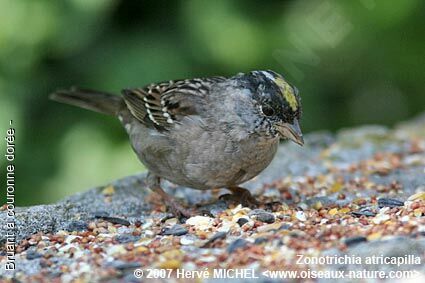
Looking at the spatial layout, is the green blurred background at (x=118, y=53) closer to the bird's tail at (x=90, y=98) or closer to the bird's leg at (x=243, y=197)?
the bird's tail at (x=90, y=98)

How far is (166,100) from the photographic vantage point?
4.79 meters

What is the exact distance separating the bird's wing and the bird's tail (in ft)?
0.73

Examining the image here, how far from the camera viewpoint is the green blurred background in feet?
19.1

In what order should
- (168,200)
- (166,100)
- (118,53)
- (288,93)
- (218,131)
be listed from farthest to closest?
(118,53) → (166,100) → (168,200) → (218,131) → (288,93)

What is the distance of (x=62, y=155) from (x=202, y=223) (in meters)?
2.22

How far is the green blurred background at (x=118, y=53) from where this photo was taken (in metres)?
5.82

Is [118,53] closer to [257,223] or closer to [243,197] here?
[243,197]

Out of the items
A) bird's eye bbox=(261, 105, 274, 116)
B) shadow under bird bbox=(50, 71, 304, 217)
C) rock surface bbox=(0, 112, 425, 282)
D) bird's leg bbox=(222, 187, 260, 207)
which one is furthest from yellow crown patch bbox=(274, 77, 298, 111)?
bird's leg bbox=(222, 187, 260, 207)

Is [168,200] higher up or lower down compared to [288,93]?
lower down

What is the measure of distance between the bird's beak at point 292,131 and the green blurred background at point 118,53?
6.05ft

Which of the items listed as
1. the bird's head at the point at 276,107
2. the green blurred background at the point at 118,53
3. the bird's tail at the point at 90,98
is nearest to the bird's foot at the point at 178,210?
the bird's head at the point at 276,107

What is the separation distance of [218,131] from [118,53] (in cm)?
190

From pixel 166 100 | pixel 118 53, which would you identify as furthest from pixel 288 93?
pixel 118 53

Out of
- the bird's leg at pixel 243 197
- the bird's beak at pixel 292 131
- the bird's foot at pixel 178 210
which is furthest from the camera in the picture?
the bird's leg at pixel 243 197
